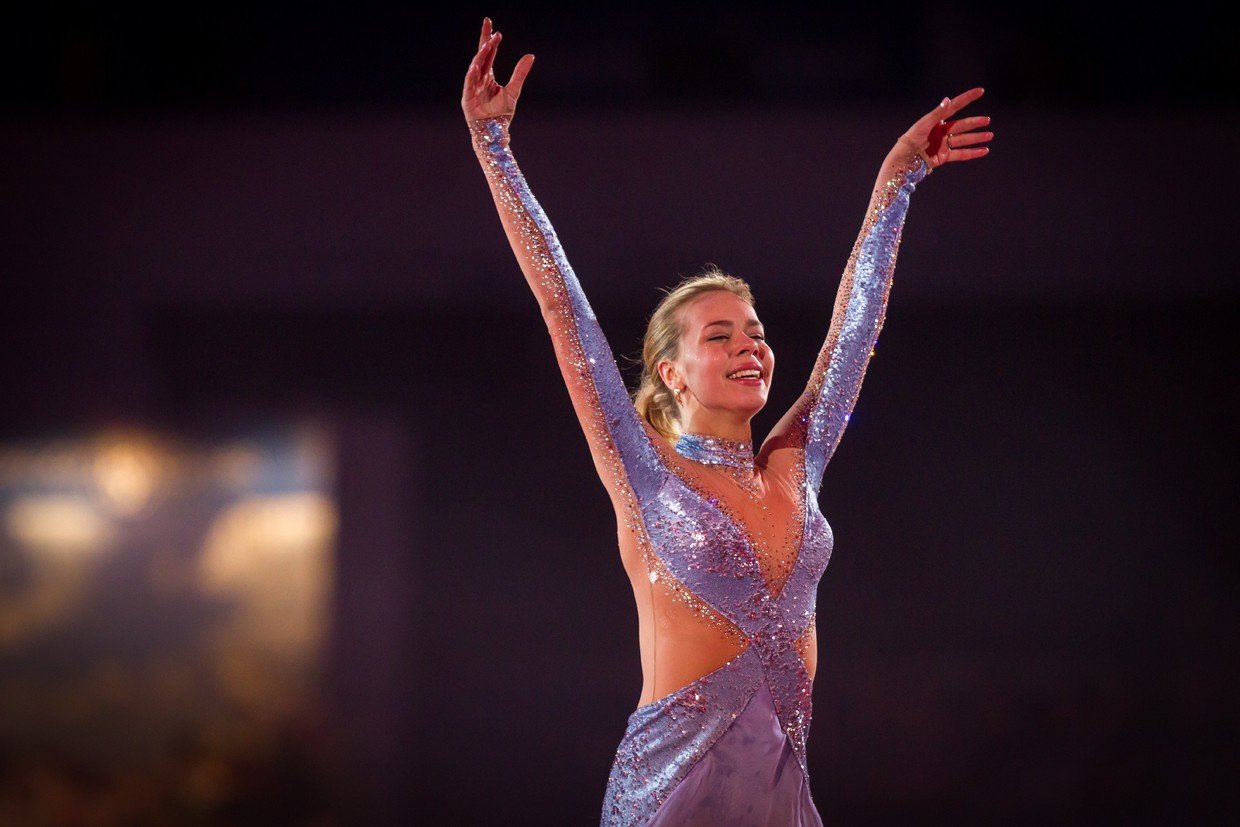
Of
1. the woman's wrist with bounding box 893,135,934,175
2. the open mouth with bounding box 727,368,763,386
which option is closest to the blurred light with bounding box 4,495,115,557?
Answer: the open mouth with bounding box 727,368,763,386

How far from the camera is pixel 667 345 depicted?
1752mm

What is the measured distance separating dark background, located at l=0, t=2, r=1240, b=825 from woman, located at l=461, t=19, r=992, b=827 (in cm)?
122

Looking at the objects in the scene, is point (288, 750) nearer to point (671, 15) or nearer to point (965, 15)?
point (671, 15)

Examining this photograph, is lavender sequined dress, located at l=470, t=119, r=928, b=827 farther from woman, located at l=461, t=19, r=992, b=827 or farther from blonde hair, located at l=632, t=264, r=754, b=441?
blonde hair, located at l=632, t=264, r=754, b=441

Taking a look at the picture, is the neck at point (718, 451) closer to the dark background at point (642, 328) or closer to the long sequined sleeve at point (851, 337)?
the long sequined sleeve at point (851, 337)

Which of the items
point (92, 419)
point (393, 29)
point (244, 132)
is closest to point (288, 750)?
point (92, 419)

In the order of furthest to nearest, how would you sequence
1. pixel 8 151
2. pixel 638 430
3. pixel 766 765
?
pixel 8 151
pixel 638 430
pixel 766 765

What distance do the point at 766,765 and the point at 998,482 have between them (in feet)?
5.93

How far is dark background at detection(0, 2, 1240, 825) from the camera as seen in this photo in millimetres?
2916

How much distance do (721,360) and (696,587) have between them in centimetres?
31

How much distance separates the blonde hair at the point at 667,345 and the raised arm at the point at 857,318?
146 millimetres

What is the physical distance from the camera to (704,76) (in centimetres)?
299

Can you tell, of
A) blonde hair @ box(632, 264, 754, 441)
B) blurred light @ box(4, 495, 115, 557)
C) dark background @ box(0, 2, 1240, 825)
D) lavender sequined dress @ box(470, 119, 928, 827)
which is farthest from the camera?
blurred light @ box(4, 495, 115, 557)

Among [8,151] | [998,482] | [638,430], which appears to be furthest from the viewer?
[998,482]
